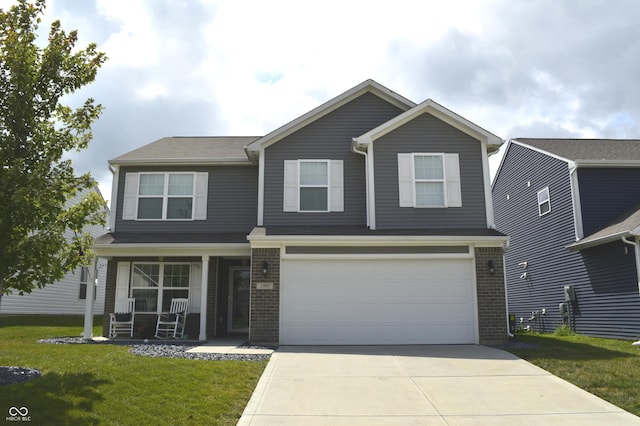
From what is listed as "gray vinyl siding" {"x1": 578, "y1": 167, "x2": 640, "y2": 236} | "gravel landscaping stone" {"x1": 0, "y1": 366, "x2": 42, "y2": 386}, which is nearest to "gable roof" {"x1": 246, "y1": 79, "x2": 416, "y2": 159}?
"gray vinyl siding" {"x1": 578, "y1": 167, "x2": 640, "y2": 236}

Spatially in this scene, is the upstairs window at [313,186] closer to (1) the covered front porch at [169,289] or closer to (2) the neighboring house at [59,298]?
(1) the covered front porch at [169,289]

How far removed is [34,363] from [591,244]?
1416cm

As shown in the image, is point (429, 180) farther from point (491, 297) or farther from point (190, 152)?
point (190, 152)

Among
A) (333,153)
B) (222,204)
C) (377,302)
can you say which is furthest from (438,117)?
(222,204)

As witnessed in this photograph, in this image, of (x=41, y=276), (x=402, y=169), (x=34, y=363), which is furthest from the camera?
(x=402, y=169)

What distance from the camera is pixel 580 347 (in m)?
11.9

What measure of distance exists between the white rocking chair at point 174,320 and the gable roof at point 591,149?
1240 centimetres

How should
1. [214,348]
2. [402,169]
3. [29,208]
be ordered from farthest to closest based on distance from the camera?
[402,169], [214,348], [29,208]

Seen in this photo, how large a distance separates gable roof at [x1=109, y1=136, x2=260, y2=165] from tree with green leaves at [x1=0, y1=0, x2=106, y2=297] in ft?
22.4

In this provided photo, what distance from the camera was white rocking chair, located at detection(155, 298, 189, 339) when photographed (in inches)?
573

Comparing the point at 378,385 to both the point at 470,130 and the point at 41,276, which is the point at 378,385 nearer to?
the point at 41,276

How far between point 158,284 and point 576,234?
41.4 feet

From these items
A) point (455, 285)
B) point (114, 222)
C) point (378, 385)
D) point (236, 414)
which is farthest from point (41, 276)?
point (455, 285)

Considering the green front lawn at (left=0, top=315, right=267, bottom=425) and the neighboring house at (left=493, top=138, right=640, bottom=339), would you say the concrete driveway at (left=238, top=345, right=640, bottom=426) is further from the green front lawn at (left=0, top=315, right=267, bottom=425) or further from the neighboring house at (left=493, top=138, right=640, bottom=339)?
the neighboring house at (left=493, top=138, right=640, bottom=339)
